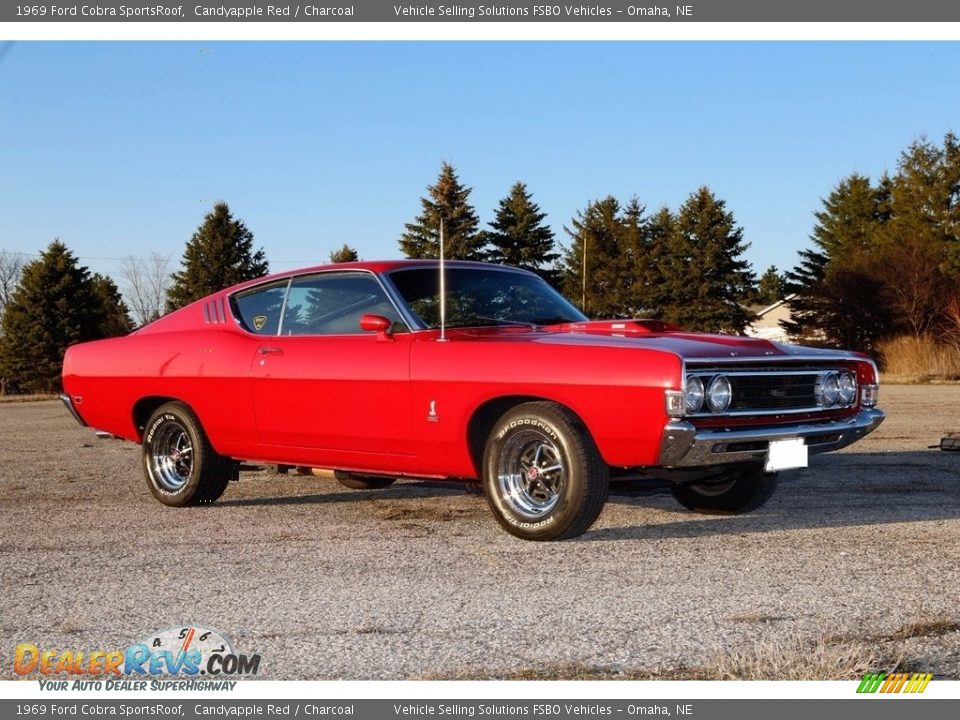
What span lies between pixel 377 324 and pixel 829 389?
2.67 m

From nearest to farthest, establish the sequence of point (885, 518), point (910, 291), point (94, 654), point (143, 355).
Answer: point (94, 654) < point (885, 518) < point (143, 355) < point (910, 291)

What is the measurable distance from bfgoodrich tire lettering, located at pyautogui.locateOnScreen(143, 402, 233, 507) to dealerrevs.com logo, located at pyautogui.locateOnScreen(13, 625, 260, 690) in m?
3.74

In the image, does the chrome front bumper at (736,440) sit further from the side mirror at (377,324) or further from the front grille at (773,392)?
the side mirror at (377,324)

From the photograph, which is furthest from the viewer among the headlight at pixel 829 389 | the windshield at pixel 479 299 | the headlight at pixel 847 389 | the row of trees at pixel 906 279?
the row of trees at pixel 906 279

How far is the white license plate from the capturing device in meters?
5.73

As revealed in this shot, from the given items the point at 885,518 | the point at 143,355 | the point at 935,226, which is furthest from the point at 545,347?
the point at 935,226

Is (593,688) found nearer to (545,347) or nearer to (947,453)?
(545,347)

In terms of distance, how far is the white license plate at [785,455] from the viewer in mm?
5734

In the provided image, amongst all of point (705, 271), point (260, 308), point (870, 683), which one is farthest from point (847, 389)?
point (705, 271)

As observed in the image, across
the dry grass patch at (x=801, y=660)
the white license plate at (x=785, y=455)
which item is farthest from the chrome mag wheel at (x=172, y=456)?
the dry grass patch at (x=801, y=660)

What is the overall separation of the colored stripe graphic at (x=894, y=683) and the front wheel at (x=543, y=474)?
236 cm

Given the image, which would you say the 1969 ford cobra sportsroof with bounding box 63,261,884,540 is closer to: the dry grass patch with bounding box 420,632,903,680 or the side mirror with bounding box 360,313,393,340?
the side mirror with bounding box 360,313,393,340
